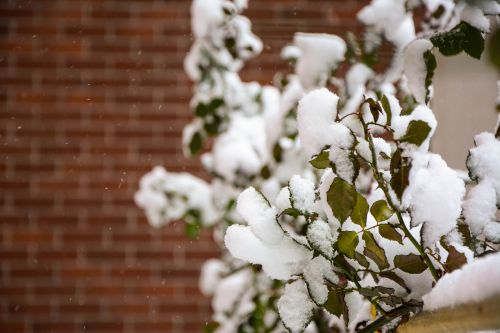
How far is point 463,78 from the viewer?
1921 millimetres

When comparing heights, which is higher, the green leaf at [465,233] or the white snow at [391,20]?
the white snow at [391,20]

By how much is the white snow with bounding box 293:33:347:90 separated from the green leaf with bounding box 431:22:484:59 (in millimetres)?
742

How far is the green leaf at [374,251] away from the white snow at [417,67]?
29 cm

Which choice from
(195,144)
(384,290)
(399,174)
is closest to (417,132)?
(399,174)

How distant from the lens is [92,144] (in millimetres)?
3238

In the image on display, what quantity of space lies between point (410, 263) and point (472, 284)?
276 mm

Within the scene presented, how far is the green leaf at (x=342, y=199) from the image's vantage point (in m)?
0.75

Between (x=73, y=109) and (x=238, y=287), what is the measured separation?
1357 mm

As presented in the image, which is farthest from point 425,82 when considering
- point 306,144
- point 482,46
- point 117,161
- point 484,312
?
point 117,161

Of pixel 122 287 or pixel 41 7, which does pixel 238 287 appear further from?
pixel 41 7

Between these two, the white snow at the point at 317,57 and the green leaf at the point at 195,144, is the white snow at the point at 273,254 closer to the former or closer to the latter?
the white snow at the point at 317,57

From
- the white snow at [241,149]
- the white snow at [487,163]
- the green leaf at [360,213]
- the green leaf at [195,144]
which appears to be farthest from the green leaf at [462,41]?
the white snow at [241,149]

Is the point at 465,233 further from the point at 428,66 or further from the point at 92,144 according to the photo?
the point at 92,144

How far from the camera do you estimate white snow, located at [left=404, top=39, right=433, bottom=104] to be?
1.00 metres
